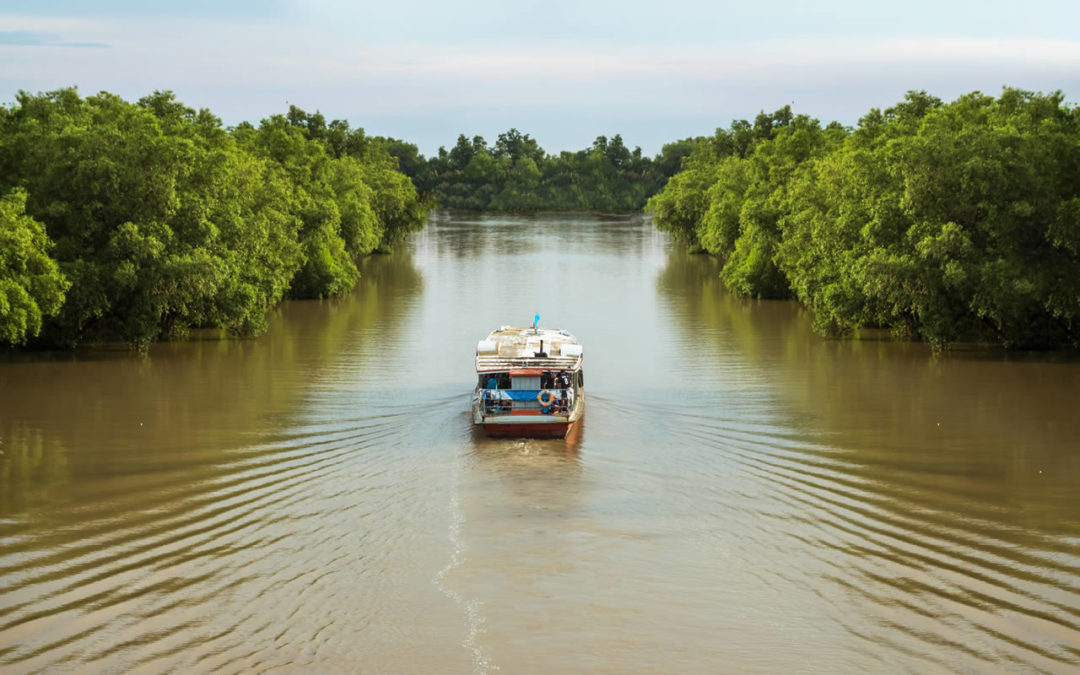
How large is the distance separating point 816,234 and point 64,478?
3812 centimetres

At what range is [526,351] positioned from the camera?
3738 centimetres

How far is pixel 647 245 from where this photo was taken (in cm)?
13238

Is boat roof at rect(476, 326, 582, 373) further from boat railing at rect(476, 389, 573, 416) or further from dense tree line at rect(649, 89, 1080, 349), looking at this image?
dense tree line at rect(649, 89, 1080, 349)

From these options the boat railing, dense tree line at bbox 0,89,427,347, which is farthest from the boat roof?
dense tree line at bbox 0,89,427,347

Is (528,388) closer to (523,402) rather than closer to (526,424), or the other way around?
(523,402)

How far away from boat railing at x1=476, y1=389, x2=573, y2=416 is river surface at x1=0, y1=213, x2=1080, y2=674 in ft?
3.89

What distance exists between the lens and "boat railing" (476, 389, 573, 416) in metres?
34.1

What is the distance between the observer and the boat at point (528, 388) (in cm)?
3406

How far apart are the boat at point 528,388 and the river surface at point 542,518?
1022 millimetres

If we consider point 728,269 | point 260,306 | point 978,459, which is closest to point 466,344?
point 260,306

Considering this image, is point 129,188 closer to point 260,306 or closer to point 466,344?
point 260,306

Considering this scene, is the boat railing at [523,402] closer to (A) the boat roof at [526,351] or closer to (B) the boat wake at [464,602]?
(A) the boat roof at [526,351]

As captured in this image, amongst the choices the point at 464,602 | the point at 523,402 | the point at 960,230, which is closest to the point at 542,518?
the point at 464,602

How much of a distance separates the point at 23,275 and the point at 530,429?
20682 mm
